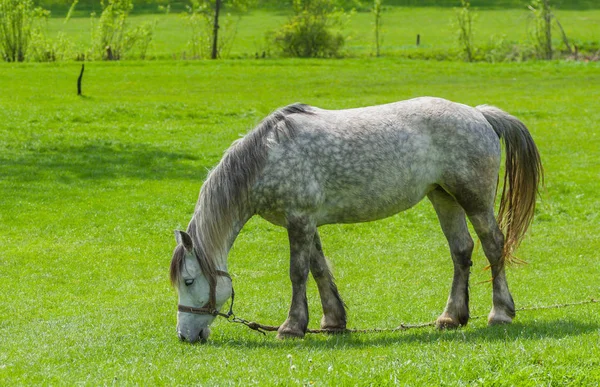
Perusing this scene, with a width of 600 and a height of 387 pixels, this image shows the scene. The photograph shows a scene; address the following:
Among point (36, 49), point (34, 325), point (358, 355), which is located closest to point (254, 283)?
point (34, 325)

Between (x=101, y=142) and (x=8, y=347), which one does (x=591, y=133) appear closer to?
(x=101, y=142)

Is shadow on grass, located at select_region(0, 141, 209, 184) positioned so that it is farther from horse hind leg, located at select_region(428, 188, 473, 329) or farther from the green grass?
the green grass

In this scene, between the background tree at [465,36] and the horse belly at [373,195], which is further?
the background tree at [465,36]

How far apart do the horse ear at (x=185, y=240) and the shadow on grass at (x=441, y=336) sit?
1.04 metres

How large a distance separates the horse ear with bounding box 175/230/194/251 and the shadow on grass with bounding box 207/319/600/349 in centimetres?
104

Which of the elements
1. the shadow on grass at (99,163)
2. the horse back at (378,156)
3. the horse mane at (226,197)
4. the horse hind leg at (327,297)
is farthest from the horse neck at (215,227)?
the shadow on grass at (99,163)

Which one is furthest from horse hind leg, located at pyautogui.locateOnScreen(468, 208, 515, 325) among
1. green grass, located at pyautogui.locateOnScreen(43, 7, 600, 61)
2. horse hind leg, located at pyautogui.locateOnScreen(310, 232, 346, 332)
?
green grass, located at pyautogui.locateOnScreen(43, 7, 600, 61)

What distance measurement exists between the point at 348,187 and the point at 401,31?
233 feet

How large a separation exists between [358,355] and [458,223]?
273 cm

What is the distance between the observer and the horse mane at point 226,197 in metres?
9.14

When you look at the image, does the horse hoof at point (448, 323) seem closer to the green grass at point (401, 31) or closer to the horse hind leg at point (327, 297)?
the horse hind leg at point (327, 297)

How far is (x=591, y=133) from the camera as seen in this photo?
30.0m

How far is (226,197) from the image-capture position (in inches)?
364

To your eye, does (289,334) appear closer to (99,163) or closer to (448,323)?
(448,323)
